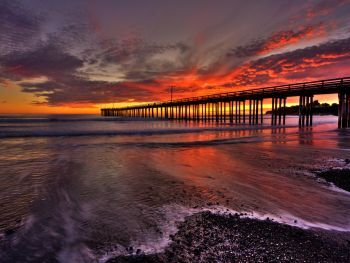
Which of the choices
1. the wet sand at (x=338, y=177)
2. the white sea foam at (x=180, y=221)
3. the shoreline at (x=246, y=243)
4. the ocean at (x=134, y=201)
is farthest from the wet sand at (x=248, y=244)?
the wet sand at (x=338, y=177)

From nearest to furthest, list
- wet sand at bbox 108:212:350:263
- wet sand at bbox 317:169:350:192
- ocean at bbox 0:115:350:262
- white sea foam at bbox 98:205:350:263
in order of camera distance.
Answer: wet sand at bbox 108:212:350:263 → white sea foam at bbox 98:205:350:263 → ocean at bbox 0:115:350:262 → wet sand at bbox 317:169:350:192

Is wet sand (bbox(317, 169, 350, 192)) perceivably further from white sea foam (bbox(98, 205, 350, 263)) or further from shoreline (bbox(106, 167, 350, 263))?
shoreline (bbox(106, 167, 350, 263))

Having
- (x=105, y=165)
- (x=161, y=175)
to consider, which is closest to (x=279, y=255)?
(x=161, y=175)

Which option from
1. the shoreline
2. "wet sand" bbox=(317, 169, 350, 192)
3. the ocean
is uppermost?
"wet sand" bbox=(317, 169, 350, 192)

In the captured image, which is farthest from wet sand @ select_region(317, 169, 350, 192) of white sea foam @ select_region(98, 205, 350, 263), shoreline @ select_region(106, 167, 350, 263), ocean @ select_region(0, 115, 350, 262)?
shoreline @ select_region(106, 167, 350, 263)

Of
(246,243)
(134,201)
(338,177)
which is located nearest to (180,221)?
(246,243)

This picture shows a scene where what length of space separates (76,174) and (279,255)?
22.7 feet

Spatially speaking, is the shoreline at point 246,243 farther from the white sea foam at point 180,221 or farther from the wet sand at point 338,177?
the wet sand at point 338,177

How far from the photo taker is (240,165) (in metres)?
9.64

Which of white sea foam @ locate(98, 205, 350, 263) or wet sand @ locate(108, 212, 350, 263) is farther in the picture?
white sea foam @ locate(98, 205, 350, 263)

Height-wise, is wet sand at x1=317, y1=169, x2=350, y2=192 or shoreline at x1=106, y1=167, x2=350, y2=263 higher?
wet sand at x1=317, y1=169, x2=350, y2=192

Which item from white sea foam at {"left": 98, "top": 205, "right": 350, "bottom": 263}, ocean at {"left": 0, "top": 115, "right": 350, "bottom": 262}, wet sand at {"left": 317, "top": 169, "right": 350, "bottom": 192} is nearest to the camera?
white sea foam at {"left": 98, "top": 205, "right": 350, "bottom": 263}

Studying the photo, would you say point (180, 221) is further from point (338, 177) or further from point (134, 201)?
point (338, 177)

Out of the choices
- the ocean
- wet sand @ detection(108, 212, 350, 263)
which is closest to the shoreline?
wet sand @ detection(108, 212, 350, 263)
